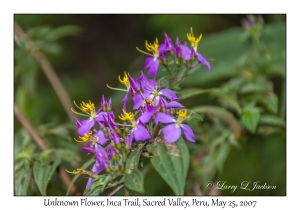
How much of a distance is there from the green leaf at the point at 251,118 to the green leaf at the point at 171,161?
20.6 inches

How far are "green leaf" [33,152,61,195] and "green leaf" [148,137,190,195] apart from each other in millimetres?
465

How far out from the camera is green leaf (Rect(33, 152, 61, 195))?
1562mm

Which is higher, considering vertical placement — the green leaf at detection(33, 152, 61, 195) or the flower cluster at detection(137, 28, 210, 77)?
the flower cluster at detection(137, 28, 210, 77)

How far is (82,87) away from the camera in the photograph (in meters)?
3.65

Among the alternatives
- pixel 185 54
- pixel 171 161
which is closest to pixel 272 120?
pixel 185 54

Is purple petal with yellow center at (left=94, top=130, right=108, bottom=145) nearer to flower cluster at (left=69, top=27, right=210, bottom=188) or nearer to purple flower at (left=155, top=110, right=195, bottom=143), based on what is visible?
flower cluster at (left=69, top=27, right=210, bottom=188)

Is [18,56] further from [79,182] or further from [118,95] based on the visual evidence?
[79,182]

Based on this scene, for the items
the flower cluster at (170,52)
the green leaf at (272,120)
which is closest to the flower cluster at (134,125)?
the flower cluster at (170,52)

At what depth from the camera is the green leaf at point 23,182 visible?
1636 millimetres

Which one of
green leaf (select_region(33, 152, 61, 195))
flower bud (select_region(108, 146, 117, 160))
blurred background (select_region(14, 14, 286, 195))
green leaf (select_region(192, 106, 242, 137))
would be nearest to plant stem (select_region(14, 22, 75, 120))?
blurred background (select_region(14, 14, 286, 195))

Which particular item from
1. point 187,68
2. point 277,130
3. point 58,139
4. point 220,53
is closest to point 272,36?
point 220,53

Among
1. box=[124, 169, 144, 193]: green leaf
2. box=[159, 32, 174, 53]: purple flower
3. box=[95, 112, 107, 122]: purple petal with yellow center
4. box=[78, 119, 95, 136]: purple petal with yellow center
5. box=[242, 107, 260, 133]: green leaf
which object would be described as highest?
box=[159, 32, 174, 53]: purple flower
